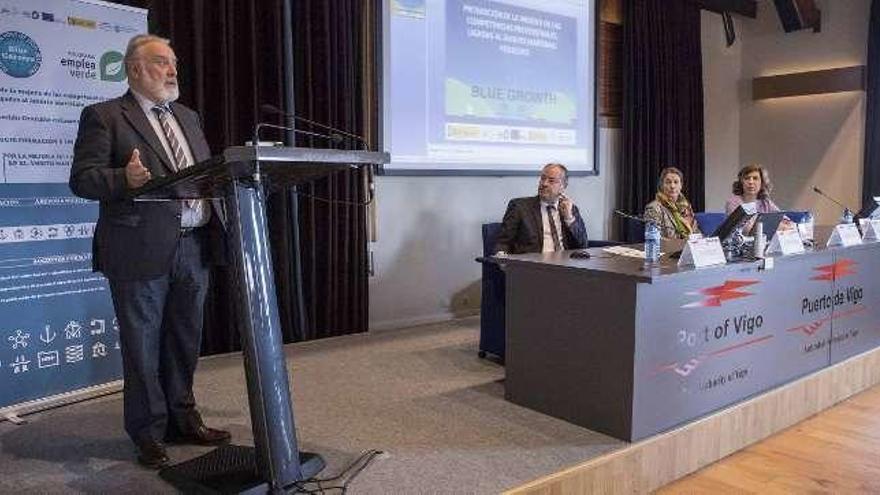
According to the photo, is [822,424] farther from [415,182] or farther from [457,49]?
[457,49]

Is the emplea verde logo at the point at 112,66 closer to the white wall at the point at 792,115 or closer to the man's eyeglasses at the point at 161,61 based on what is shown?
the man's eyeglasses at the point at 161,61

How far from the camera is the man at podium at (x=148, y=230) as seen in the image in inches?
75.9

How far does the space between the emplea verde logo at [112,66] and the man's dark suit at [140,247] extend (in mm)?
805

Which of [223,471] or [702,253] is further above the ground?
[702,253]

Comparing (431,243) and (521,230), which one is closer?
(521,230)

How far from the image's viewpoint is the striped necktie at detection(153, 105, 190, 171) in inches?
80.3

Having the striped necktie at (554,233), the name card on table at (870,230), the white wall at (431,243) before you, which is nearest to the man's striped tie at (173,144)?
the striped necktie at (554,233)

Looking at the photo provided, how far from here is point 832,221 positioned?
20.3 feet

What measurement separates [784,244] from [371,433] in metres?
1.80

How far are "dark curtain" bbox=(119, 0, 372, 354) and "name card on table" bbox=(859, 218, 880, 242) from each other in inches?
101

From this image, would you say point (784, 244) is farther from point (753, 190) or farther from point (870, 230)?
point (753, 190)

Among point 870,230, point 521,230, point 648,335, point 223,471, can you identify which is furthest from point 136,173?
point 870,230

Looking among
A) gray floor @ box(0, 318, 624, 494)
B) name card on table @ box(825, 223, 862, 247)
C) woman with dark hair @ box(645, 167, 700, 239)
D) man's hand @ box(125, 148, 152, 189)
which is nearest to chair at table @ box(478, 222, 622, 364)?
gray floor @ box(0, 318, 624, 494)

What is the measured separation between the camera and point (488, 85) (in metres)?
4.50
